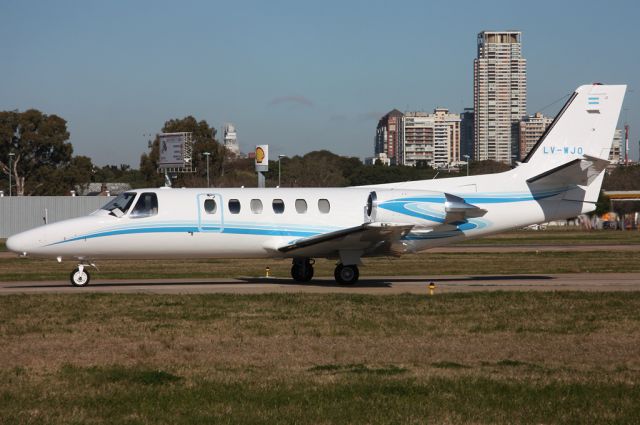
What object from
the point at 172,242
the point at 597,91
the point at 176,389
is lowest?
the point at 176,389

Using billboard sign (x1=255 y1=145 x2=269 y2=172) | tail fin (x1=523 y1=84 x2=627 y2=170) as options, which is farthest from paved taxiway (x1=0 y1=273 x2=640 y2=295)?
billboard sign (x1=255 y1=145 x2=269 y2=172)

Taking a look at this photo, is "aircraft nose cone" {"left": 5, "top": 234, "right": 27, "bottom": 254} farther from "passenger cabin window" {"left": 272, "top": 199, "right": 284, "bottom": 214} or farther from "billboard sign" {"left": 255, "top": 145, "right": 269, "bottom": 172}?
"billboard sign" {"left": 255, "top": 145, "right": 269, "bottom": 172}

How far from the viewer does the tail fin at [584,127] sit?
2475cm

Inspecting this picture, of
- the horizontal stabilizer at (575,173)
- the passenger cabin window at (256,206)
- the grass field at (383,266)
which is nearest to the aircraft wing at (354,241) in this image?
the passenger cabin window at (256,206)

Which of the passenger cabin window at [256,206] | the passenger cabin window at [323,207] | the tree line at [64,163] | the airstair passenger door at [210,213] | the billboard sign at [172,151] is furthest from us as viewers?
the tree line at [64,163]

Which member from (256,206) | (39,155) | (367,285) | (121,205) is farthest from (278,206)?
(39,155)

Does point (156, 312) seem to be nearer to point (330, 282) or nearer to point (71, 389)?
point (71, 389)

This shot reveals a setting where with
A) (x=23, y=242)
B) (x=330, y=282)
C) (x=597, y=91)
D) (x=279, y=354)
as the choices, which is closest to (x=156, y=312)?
(x=279, y=354)

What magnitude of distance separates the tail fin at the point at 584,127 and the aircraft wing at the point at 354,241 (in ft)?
16.4

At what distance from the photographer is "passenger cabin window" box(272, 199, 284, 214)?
77.1 ft

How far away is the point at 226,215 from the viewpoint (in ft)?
76.0

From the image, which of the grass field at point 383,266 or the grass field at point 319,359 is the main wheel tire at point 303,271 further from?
the grass field at point 319,359

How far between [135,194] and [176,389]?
13282 mm

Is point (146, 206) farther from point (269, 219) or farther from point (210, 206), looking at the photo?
A: point (269, 219)
